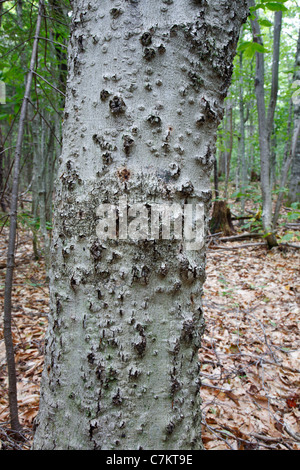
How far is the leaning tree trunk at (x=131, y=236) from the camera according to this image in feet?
2.93

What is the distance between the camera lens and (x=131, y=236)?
2.94 feet

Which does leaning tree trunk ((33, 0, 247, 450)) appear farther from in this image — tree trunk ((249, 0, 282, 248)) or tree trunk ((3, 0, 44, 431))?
→ tree trunk ((249, 0, 282, 248))

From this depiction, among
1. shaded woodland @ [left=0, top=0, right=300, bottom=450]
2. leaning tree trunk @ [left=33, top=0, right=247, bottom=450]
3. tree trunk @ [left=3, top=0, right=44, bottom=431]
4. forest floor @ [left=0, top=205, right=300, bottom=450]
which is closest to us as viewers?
leaning tree trunk @ [left=33, top=0, right=247, bottom=450]

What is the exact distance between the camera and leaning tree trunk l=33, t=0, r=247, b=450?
2.93 ft

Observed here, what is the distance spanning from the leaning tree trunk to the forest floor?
103cm

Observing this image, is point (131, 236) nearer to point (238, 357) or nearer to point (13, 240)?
point (13, 240)

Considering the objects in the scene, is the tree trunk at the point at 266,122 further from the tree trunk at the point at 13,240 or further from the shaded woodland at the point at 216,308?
the tree trunk at the point at 13,240

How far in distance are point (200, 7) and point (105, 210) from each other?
754mm

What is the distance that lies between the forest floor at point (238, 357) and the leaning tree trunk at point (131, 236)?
103 cm

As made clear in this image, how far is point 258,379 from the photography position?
90.8 inches

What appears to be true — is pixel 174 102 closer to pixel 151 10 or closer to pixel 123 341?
pixel 151 10

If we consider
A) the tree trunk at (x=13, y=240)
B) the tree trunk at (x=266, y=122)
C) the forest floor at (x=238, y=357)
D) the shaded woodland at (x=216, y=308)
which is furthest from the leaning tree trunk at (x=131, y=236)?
the tree trunk at (x=266, y=122)

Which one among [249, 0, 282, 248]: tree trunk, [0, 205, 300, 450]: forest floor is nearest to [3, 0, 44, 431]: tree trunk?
[0, 205, 300, 450]: forest floor
